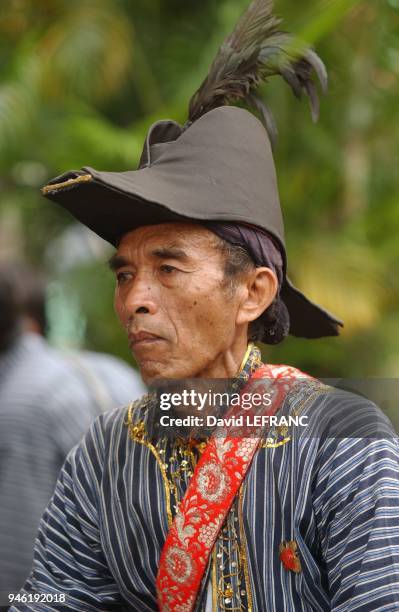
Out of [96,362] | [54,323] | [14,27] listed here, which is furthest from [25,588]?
[14,27]

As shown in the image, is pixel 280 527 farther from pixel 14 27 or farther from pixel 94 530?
pixel 14 27

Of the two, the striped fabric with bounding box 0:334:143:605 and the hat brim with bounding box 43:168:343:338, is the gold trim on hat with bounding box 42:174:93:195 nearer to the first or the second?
the hat brim with bounding box 43:168:343:338

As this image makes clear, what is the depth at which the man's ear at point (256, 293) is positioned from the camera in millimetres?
2105

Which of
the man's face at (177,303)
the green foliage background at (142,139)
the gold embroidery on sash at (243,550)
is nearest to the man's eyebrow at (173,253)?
the man's face at (177,303)

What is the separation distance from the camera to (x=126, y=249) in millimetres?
2105

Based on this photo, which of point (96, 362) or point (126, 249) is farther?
point (96, 362)

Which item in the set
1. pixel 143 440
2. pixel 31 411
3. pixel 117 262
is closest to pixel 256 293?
pixel 117 262

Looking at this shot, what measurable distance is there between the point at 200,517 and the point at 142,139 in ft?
14.5

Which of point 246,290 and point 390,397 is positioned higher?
point 246,290

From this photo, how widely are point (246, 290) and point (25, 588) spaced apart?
2.80 feet

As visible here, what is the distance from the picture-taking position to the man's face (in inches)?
79.3

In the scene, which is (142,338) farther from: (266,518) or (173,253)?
(266,518)

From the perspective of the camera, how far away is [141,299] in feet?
6.61

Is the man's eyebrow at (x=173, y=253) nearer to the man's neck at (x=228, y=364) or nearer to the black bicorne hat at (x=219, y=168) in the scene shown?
the black bicorne hat at (x=219, y=168)
